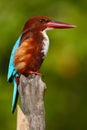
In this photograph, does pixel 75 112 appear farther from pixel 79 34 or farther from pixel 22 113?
pixel 22 113

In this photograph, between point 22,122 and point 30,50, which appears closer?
point 22,122

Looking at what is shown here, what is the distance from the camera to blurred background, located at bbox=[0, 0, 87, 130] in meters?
7.96

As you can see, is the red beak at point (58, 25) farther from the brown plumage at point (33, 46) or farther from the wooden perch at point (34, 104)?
the wooden perch at point (34, 104)

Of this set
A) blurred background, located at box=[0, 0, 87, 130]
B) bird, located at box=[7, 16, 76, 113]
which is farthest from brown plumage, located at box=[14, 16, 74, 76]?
blurred background, located at box=[0, 0, 87, 130]

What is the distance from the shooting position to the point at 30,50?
564cm

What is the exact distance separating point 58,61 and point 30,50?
230cm

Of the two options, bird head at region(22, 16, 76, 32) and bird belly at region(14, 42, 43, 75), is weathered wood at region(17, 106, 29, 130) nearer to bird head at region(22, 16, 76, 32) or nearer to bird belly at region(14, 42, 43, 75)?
bird belly at region(14, 42, 43, 75)

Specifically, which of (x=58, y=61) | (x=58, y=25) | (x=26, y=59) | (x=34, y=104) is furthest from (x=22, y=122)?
(x=58, y=61)

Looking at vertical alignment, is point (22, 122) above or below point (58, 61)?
below

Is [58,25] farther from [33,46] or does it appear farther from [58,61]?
[58,61]

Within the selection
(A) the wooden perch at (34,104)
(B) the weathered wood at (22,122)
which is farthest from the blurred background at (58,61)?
(B) the weathered wood at (22,122)

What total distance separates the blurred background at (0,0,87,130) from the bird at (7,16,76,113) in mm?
2188

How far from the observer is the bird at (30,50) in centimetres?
556

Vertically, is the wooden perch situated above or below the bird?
below
